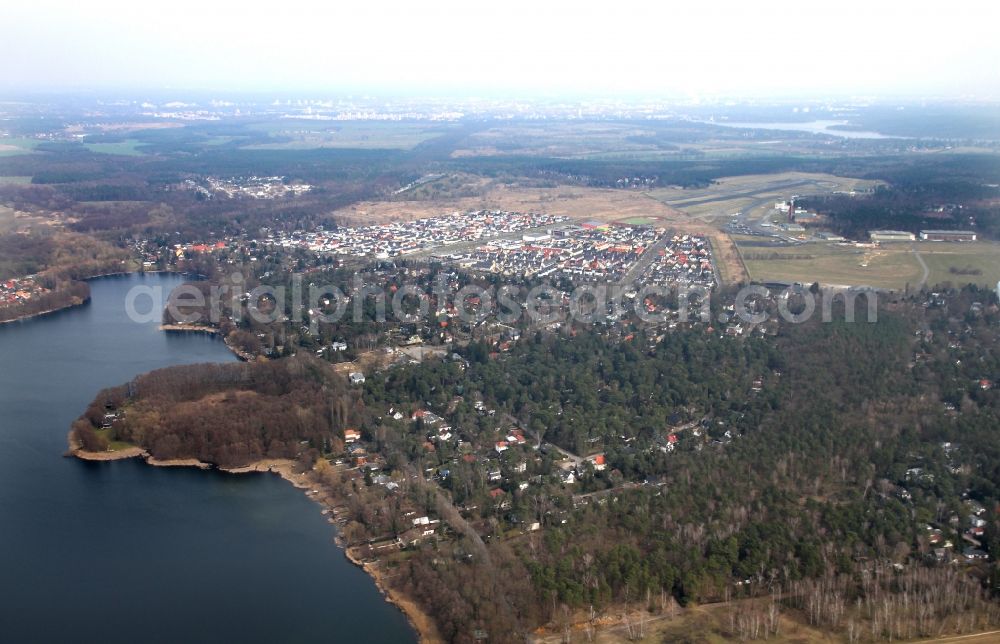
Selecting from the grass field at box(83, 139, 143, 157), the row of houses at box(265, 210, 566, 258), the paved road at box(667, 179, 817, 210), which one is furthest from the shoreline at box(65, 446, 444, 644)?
the grass field at box(83, 139, 143, 157)

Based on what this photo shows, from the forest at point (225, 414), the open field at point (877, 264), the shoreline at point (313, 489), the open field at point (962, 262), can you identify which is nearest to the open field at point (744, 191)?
the open field at point (877, 264)

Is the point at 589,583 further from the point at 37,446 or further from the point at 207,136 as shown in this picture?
the point at 207,136

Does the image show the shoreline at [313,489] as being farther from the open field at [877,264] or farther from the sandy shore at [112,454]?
the open field at [877,264]

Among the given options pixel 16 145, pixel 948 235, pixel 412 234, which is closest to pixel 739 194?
pixel 948 235

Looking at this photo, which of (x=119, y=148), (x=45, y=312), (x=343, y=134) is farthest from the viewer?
(x=343, y=134)

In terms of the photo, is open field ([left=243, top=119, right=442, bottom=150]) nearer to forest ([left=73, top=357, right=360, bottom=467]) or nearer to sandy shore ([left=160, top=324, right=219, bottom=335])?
sandy shore ([left=160, top=324, right=219, bottom=335])

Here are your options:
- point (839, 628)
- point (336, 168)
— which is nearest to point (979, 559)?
point (839, 628)

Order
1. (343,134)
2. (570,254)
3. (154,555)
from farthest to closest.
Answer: (343,134), (570,254), (154,555)

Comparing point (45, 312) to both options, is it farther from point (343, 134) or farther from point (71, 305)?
point (343, 134)
